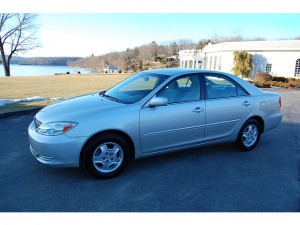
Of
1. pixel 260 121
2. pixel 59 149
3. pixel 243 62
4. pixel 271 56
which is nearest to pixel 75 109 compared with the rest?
pixel 59 149

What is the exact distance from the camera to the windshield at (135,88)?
4.05 m

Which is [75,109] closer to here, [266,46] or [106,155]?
[106,155]

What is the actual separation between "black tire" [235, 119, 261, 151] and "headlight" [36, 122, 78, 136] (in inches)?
126

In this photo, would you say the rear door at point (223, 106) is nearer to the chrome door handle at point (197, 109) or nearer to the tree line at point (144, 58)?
the chrome door handle at point (197, 109)

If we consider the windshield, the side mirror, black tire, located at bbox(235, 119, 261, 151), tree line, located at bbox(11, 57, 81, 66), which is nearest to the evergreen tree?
black tire, located at bbox(235, 119, 261, 151)

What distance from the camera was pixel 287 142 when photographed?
5.64 meters

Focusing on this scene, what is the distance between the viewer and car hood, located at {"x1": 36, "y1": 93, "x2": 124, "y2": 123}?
138 inches

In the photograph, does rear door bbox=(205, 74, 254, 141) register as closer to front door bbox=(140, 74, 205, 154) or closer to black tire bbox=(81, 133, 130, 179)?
front door bbox=(140, 74, 205, 154)

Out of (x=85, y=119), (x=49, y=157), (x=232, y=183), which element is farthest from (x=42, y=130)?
(x=232, y=183)

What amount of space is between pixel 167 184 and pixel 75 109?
1.75 m

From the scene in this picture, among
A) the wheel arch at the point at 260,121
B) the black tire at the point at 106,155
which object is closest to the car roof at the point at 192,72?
the wheel arch at the point at 260,121

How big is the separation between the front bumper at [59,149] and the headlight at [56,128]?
59mm

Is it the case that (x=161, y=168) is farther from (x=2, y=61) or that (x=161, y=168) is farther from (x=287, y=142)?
(x=2, y=61)

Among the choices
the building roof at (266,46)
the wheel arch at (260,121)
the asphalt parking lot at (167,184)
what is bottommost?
the asphalt parking lot at (167,184)
